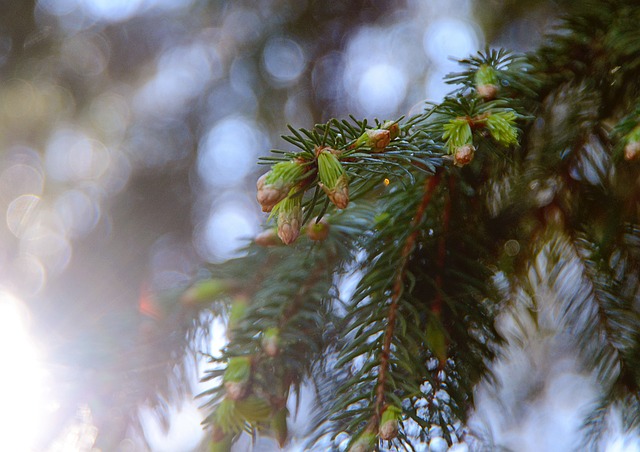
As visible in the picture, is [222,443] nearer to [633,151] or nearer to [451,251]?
[451,251]

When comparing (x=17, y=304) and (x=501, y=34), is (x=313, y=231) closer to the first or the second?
(x=17, y=304)

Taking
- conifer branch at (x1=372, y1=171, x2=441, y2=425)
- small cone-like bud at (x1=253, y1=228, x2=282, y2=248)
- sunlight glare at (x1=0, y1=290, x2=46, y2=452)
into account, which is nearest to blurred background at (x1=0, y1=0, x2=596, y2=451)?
sunlight glare at (x1=0, y1=290, x2=46, y2=452)

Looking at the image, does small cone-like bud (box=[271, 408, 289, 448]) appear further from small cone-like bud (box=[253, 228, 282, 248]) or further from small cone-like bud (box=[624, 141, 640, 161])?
small cone-like bud (box=[624, 141, 640, 161])

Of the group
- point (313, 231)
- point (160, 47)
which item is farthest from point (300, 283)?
point (160, 47)

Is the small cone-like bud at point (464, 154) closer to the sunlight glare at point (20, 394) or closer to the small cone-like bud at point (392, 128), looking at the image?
the small cone-like bud at point (392, 128)

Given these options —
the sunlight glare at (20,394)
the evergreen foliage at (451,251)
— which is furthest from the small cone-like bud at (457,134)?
the sunlight glare at (20,394)

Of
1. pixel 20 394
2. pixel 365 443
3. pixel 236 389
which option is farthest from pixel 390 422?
pixel 20 394
